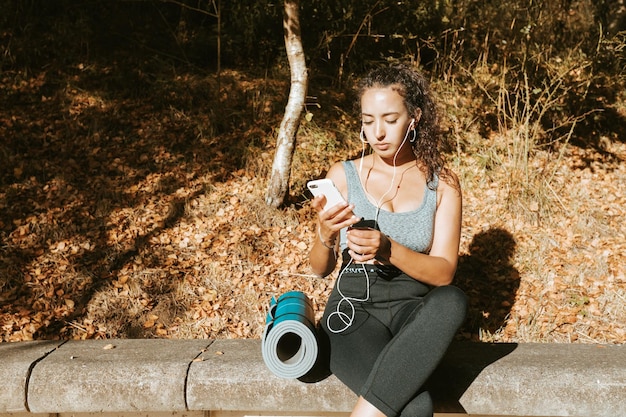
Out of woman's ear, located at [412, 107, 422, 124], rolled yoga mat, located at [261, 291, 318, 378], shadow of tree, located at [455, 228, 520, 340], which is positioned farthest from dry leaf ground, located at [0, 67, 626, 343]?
woman's ear, located at [412, 107, 422, 124]

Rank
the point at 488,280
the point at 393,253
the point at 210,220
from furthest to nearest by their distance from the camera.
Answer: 1. the point at 210,220
2. the point at 488,280
3. the point at 393,253

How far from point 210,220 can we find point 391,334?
6.83 ft

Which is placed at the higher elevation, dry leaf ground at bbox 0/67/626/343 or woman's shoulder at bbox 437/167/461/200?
woman's shoulder at bbox 437/167/461/200

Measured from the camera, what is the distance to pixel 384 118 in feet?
7.64

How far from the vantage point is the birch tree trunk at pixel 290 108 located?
354cm

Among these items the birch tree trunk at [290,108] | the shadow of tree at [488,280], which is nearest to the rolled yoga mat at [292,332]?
the shadow of tree at [488,280]

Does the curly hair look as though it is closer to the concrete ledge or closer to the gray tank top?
the gray tank top

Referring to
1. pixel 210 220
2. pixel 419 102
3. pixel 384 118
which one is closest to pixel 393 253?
pixel 384 118

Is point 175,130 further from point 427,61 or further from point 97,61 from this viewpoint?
point 427,61

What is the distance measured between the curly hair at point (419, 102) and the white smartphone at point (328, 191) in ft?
1.88

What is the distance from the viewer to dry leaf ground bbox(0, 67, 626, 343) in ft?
10.3

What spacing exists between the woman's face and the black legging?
1.90ft

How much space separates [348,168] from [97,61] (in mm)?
4096

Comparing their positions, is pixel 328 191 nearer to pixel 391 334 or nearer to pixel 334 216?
pixel 334 216
